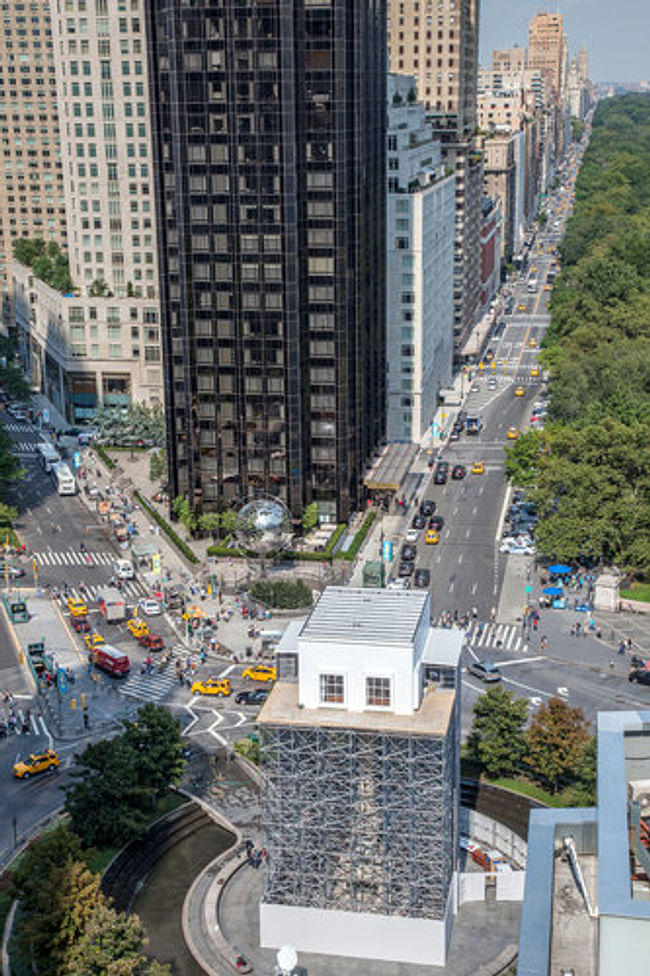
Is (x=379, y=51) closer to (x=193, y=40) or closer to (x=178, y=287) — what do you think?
(x=193, y=40)

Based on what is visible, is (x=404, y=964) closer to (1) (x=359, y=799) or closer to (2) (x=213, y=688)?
(1) (x=359, y=799)

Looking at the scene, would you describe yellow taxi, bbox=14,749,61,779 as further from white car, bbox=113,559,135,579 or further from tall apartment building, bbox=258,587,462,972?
white car, bbox=113,559,135,579

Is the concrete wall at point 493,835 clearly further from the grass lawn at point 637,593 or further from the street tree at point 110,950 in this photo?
the grass lawn at point 637,593

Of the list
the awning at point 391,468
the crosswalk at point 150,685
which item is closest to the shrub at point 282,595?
the crosswalk at point 150,685

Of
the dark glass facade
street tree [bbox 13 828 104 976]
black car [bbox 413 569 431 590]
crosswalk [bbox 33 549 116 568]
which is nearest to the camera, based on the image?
street tree [bbox 13 828 104 976]

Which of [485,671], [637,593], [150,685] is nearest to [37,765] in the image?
[150,685]

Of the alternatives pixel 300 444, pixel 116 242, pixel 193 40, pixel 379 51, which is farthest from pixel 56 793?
pixel 116 242

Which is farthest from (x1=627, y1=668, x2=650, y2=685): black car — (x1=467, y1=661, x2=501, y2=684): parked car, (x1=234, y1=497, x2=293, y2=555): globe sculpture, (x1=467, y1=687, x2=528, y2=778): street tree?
(x1=234, y1=497, x2=293, y2=555): globe sculpture
